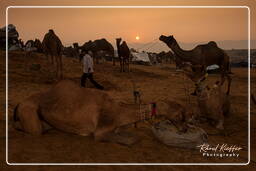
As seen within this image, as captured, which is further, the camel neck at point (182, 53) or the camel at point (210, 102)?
the camel neck at point (182, 53)

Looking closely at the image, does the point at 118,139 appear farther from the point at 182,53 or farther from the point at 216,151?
the point at 182,53

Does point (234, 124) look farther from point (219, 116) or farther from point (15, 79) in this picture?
point (15, 79)

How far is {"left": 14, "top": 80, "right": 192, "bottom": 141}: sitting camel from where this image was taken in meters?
6.16

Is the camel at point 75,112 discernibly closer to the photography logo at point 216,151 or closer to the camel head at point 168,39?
the photography logo at point 216,151

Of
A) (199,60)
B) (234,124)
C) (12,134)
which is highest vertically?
(199,60)

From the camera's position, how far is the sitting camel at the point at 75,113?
6164mm

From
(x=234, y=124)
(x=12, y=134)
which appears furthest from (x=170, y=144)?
(x=234, y=124)

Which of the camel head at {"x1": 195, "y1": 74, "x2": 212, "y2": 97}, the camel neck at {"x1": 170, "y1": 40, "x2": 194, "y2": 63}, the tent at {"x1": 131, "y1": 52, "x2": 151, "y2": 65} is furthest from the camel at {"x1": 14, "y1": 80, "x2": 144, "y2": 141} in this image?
the tent at {"x1": 131, "y1": 52, "x2": 151, "y2": 65}

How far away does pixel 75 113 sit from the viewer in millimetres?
6316

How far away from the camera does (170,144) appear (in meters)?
6.42

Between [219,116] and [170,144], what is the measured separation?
114 inches

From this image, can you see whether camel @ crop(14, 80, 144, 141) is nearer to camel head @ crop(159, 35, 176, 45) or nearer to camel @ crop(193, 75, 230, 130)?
camel @ crop(193, 75, 230, 130)

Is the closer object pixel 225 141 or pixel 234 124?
pixel 225 141

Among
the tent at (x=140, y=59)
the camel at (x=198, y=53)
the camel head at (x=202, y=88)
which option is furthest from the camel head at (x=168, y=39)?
the tent at (x=140, y=59)
